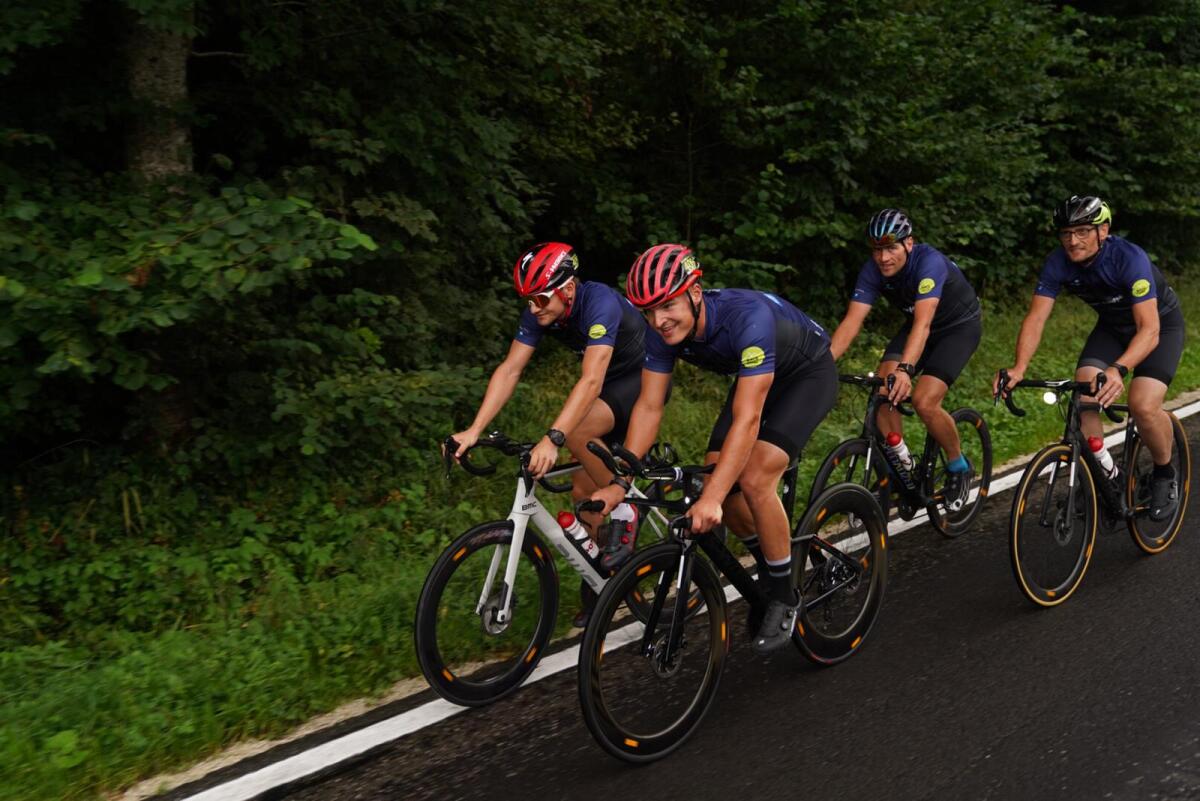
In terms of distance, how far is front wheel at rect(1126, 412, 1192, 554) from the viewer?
5.78 metres

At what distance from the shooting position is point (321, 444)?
6.44 m

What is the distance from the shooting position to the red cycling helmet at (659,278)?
3969mm

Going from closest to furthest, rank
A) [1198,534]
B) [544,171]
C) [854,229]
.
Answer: [1198,534]
[544,171]
[854,229]

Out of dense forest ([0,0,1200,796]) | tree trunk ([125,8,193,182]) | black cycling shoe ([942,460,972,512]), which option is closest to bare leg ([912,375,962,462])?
black cycling shoe ([942,460,972,512])

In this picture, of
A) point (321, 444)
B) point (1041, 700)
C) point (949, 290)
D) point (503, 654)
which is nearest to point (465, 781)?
point (503, 654)

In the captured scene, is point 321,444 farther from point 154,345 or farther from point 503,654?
point 503,654

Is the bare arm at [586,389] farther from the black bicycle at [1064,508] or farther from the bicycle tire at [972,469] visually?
the bicycle tire at [972,469]

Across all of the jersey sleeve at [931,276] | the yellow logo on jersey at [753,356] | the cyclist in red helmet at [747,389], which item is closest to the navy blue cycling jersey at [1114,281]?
the jersey sleeve at [931,276]

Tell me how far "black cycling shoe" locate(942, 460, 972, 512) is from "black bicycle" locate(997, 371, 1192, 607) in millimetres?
857

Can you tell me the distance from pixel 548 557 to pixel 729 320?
54.2 inches

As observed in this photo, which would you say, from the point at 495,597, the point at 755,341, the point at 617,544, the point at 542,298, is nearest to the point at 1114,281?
the point at 755,341

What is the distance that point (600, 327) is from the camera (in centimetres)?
469

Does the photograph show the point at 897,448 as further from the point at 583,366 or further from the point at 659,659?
the point at 659,659

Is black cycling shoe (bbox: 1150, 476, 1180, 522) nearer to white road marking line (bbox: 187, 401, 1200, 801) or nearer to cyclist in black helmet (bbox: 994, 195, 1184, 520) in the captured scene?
cyclist in black helmet (bbox: 994, 195, 1184, 520)
